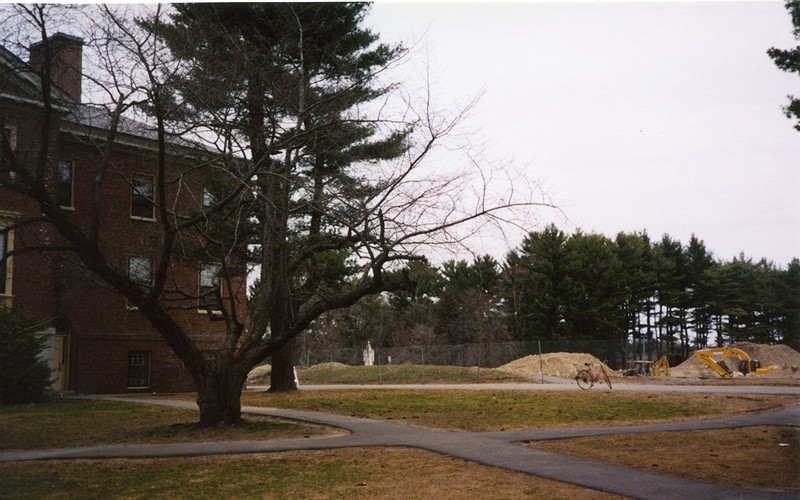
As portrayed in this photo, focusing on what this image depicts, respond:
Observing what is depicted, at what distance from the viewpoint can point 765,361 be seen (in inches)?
2015

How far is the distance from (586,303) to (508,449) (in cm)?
5578

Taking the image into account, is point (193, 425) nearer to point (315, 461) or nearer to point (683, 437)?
point (315, 461)

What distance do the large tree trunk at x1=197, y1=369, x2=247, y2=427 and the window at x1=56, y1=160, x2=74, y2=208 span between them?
1800 cm

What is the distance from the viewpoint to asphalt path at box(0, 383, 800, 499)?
29.1 feet

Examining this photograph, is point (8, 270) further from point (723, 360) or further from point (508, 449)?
point (723, 360)

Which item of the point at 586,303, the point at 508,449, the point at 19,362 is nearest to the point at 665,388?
the point at 508,449

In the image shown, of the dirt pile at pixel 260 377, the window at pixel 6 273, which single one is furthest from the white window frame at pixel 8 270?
the dirt pile at pixel 260 377

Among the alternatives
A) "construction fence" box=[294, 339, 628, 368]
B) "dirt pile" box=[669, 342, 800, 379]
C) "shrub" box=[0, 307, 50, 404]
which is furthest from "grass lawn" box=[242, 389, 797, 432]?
"construction fence" box=[294, 339, 628, 368]

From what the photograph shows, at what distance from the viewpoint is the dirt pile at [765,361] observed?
153ft

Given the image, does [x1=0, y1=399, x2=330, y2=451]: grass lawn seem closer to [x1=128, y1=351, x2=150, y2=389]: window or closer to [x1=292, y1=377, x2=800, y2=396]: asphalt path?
[x1=128, y1=351, x2=150, y2=389]: window

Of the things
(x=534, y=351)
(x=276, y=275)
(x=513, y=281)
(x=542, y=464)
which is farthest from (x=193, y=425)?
(x=513, y=281)

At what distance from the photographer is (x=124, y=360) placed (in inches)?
1252

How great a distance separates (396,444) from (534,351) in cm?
4412

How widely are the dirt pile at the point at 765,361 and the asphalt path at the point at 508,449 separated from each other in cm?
2937
